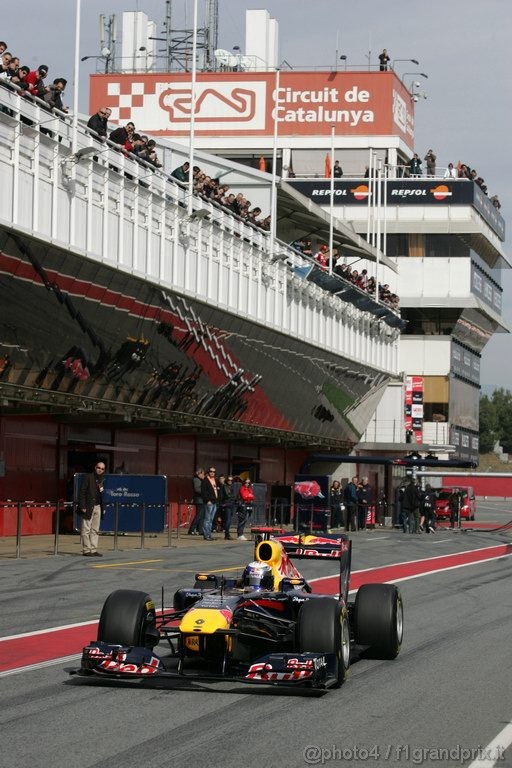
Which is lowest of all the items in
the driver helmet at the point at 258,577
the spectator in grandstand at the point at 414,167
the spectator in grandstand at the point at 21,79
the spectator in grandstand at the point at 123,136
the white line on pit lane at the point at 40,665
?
the white line on pit lane at the point at 40,665

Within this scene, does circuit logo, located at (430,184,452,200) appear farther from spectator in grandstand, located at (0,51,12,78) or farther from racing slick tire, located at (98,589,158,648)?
racing slick tire, located at (98,589,158,648)

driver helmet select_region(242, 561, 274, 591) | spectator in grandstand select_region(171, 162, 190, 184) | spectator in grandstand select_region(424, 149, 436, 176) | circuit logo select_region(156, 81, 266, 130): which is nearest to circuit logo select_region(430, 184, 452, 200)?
spectator in grandstand select_region(424, 149, 436, 176)

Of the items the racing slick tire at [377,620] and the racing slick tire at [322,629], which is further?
the racing slick tire at [377,620]

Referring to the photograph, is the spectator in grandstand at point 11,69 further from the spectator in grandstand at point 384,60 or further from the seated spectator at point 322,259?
the spectator in grandstand at point 384,60

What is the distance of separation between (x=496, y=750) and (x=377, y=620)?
3.53 m

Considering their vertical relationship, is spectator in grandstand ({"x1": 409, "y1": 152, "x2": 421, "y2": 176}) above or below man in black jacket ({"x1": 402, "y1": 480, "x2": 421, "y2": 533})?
above

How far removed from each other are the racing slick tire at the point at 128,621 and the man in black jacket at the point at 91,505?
44.9ft

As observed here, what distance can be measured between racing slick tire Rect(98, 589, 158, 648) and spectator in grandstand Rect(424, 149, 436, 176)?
73150 mm

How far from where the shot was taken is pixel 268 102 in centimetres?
7900

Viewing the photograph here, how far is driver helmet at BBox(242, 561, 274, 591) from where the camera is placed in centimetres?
1098

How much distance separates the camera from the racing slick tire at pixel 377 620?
11.1 meters

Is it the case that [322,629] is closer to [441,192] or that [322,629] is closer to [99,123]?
[99,123]

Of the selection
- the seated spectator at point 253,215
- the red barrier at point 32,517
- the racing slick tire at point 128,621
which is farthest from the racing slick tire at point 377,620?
the seated spectator at point 253,215

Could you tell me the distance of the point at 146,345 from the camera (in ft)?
114
